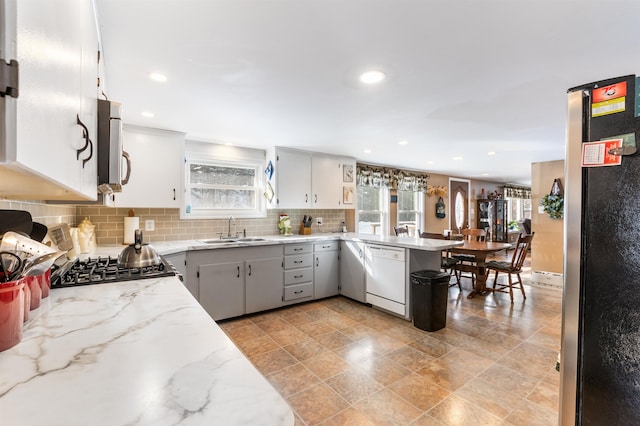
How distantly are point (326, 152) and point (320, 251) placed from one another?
151 cm

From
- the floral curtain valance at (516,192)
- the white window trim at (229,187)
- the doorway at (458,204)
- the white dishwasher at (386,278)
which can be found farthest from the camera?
the floral curtain valance at (516,192)

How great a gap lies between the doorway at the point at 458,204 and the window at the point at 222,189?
17.3ft

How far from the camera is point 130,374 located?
653mm

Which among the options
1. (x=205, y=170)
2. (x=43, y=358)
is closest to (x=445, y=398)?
(x=43, y=358)

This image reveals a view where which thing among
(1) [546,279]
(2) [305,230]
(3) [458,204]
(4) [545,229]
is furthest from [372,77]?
(3) [458,204]

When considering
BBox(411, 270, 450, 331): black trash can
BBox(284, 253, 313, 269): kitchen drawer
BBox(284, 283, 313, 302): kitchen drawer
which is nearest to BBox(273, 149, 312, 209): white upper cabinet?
BBox(284, 253, 313, 269): kitchen drawer

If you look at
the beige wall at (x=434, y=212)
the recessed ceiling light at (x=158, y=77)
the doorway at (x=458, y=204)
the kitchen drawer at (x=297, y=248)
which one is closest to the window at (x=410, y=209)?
the beige wall at (x=434, y=212)

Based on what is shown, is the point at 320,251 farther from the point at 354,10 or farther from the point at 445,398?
the point at 354,10

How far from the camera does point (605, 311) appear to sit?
96 cm

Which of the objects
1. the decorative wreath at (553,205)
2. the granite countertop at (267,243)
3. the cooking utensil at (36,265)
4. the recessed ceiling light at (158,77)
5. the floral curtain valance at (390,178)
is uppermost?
the recessed ceiling light at (158,77)

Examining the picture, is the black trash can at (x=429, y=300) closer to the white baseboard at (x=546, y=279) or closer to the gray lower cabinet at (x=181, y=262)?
the gray lower cabinet at (x=181, y=262)

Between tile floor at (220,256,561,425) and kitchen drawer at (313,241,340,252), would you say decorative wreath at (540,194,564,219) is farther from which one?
kitchen drawer at (313,241,340,252)

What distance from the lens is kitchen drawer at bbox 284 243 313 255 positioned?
380cm

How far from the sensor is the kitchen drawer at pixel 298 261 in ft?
12.5
